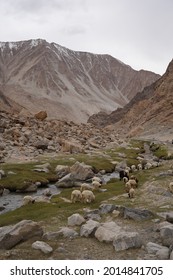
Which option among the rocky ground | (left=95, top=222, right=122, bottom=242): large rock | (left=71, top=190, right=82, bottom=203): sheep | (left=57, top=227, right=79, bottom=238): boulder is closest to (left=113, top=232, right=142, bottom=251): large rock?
the rocky ground

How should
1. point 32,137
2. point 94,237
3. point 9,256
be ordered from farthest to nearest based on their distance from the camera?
point 32,137 → point 94,237 → point 9,256

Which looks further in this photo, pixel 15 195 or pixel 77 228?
pixel 15 195

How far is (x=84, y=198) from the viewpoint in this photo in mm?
32312

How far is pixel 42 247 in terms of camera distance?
64.2ft

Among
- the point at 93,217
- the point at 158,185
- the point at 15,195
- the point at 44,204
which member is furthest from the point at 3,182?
the point at 93,217

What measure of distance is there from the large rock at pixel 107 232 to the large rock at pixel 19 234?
115 inches

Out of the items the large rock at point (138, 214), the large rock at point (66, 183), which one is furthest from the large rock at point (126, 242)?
the large rock at point (66, 183)

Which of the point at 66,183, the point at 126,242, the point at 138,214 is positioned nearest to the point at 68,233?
the point at 126,242

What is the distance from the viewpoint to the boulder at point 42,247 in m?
19.3

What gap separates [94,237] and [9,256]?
4.62 m

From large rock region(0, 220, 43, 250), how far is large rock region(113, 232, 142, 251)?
415cm

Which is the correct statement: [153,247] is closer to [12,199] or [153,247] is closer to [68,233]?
[68,233]
